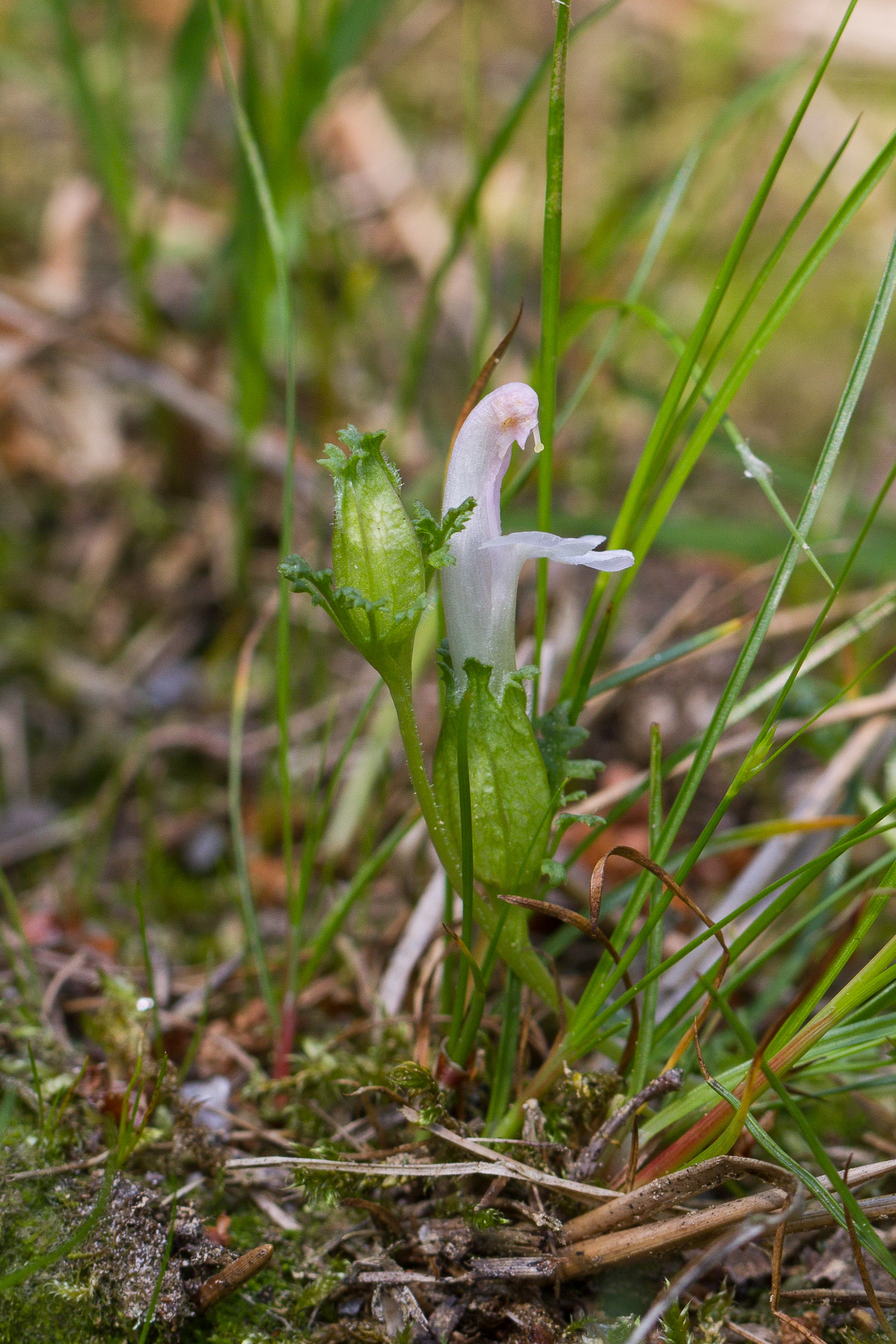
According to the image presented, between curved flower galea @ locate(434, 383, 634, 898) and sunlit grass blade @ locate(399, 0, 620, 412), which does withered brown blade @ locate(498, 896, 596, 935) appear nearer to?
curved flower galea @ locate(434, 383, 634, 898)

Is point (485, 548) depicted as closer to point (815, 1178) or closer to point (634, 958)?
point (634, 958)

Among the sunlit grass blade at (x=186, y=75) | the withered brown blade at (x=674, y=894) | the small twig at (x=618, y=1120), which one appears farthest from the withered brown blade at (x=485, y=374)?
the sunlit grass blade at (x=186, y=75)

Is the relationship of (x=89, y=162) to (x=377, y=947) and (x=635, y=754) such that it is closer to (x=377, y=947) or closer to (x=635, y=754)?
(x=635, y=754)

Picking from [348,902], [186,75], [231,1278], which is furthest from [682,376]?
[186,75]

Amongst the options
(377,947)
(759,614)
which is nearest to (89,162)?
(377,947)

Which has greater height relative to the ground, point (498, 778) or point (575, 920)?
point (498, 778)

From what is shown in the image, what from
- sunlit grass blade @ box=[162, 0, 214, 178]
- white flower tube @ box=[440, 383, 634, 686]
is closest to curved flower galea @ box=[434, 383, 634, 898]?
white flower tube @ box=[440, 383, 634, 686]

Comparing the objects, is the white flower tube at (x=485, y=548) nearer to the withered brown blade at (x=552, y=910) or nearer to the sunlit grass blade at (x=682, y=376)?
the sunlit grass blade at (x=682, y=376)

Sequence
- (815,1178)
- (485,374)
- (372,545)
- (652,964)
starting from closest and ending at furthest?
(372,545) < (815,1178) < (652,964) < (485,374)
